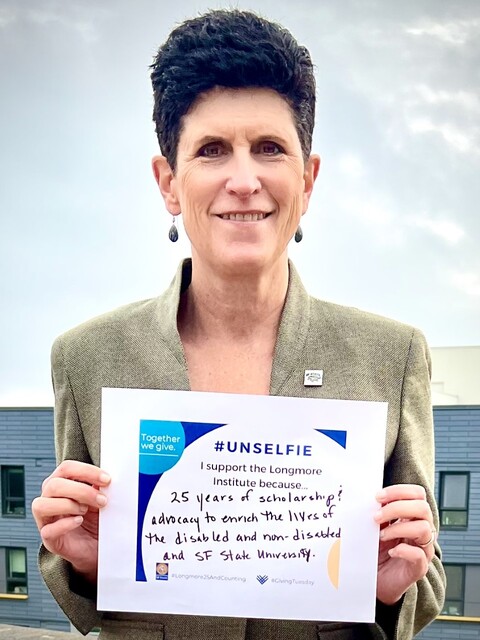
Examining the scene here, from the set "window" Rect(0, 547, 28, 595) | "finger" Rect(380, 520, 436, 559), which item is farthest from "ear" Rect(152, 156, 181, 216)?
"window" Rect(0, 547, 28, 595)

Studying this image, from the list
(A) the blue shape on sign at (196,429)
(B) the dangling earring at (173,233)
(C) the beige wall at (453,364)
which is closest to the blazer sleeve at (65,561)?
(A) the blue shape on sign at (196,429)

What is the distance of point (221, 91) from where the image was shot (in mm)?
1179

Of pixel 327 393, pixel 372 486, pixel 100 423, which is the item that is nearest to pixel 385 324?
pixel 327 393

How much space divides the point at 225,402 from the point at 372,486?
1.08 feet

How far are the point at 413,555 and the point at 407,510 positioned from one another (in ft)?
0.28

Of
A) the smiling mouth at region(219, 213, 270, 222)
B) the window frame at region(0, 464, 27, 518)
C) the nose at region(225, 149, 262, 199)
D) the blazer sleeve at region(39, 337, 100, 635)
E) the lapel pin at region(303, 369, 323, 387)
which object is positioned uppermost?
the nose at region(225, 149, 262, 199)

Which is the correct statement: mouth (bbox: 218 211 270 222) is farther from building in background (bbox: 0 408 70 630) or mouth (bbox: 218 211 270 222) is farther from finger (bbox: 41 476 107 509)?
building in background (bbox: 0 408 70 630)

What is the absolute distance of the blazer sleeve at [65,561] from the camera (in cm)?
127

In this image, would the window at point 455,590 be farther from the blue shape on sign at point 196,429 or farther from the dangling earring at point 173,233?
the blue shape on sign at point 196,429

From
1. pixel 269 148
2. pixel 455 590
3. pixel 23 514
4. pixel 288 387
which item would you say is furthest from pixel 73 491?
pixel 23 514

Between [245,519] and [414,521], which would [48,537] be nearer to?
[245,519]

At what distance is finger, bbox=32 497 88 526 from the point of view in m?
1.14

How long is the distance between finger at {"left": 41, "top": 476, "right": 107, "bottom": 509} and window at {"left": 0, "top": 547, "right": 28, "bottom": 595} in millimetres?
16773

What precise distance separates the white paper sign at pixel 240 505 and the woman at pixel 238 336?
7cm
